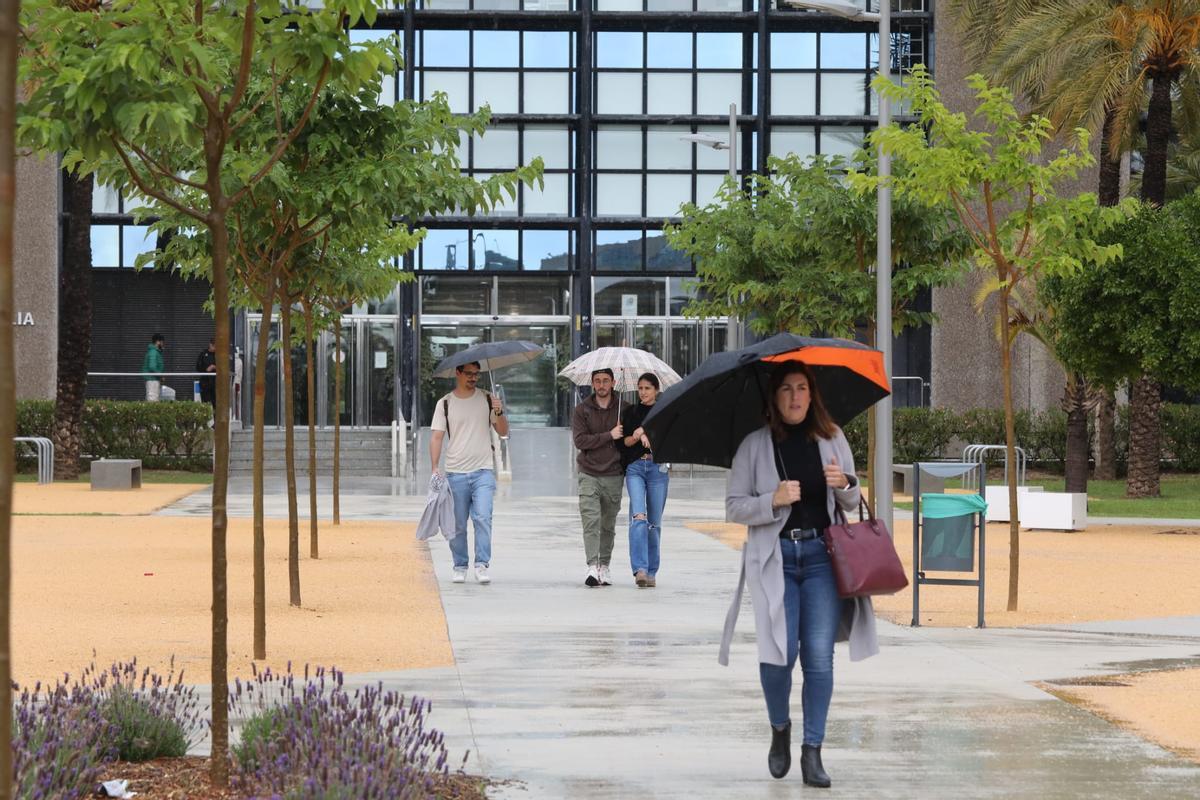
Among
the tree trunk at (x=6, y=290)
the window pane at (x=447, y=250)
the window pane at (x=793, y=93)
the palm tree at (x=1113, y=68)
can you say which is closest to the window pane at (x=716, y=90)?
the window pane at (x=793, y=93)

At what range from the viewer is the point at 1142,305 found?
24.9 metres

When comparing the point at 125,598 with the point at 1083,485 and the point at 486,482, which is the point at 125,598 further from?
the point at 1083,485

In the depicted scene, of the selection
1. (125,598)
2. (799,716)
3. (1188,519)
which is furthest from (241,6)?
(1188,519)

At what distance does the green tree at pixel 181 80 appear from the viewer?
22.0 feet

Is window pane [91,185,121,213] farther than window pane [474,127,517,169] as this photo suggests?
No

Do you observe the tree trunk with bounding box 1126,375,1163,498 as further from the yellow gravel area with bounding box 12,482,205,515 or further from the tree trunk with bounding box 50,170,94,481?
the tree trunk with bounding box 50,170,94,481

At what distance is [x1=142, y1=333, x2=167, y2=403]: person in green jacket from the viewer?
3981cm

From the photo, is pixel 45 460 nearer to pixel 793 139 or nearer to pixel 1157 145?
pixel 1157 145

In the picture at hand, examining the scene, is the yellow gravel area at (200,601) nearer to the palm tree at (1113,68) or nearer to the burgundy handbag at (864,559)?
the burgundy handbag at (864,559)

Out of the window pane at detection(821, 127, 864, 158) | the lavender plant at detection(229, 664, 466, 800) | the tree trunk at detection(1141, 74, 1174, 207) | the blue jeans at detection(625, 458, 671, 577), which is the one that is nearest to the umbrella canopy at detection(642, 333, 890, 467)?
the lavender plant at detection(229, 664, 466, 800)

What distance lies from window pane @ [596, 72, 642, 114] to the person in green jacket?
12668 millimetres

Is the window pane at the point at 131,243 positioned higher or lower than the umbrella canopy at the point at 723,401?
higher

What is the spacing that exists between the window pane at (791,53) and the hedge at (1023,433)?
461 inches

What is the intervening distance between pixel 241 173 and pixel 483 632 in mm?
3360
